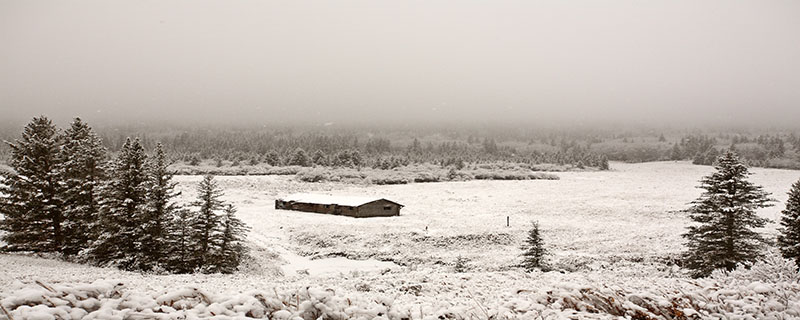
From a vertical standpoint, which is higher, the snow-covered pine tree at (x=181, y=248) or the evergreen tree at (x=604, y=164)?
the snow-covered pine tree at (x=181, y=248)

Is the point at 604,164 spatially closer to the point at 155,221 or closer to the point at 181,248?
the point at 181,248

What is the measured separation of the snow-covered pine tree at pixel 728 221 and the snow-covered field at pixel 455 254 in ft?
7.33

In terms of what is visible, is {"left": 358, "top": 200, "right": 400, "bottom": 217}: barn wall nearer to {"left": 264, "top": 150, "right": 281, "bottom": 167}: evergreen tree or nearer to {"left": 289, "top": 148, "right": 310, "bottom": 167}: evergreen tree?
{"left": 289, "top": 148, "right": 310, "bottom": 167}: evergreen tree

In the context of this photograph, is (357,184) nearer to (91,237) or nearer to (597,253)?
(597,253)

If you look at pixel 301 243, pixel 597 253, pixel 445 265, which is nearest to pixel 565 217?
pixel 597 253

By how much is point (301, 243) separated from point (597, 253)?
77.5ft

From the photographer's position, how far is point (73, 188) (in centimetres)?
2297

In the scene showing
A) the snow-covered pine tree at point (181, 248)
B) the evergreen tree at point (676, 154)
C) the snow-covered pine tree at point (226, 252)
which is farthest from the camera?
the evergreen tree at point (676, 154)

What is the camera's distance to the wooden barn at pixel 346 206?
5219 cm

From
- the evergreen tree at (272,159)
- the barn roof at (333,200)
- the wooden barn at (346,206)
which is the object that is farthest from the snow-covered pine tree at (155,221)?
the evergreen tree at (272,159)

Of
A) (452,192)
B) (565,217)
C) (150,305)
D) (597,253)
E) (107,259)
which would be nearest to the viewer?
(150,305)

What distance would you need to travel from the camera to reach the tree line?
70.7 feet

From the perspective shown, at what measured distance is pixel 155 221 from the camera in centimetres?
2188

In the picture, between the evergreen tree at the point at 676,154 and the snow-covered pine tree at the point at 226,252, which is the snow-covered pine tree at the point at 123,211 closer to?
the snow-covered pine tree at the point at 226,252
